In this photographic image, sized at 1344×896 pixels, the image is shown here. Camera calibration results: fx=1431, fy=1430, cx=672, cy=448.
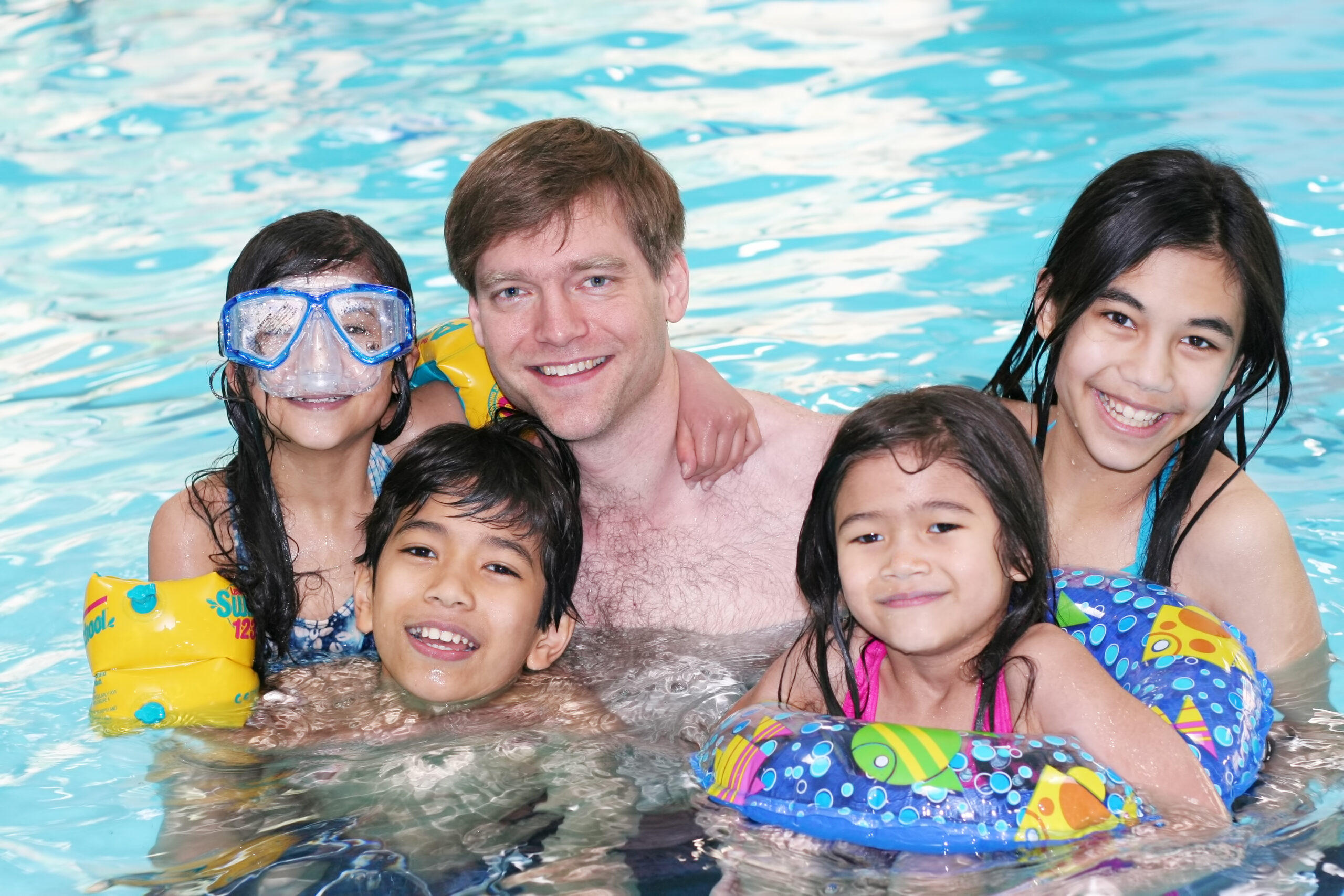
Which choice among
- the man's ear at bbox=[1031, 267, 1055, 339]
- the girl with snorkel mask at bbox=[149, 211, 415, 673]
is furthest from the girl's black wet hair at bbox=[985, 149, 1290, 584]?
the girl with snorkel mask at bbox=[149, 211, 415, 673]

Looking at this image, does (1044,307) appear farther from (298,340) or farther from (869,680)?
(298,340)

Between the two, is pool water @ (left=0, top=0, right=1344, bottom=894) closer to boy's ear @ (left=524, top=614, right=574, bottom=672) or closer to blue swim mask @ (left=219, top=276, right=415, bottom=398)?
boy's ear @ (left=524, top=614, right=574, bottom=672)

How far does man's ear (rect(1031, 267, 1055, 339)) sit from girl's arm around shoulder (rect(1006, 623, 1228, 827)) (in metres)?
1.11

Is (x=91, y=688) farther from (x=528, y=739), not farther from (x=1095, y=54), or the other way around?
(x=1095, y=54)

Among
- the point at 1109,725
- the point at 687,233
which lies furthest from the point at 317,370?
the point at 687,233

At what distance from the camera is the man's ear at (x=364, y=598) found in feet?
13.2

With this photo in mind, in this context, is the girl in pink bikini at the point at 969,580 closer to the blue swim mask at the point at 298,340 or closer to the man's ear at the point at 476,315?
the man's ear at the point at 476,315

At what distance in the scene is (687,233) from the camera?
28.1 feet

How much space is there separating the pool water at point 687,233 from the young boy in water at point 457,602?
7.1 inches

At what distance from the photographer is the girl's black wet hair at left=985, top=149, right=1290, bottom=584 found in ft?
12.3

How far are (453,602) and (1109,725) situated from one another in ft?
5.41

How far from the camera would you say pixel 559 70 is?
10766 mm

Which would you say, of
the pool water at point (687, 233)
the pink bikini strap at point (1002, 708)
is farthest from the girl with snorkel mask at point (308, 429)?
the pink bikini strap at point (1002, 708)

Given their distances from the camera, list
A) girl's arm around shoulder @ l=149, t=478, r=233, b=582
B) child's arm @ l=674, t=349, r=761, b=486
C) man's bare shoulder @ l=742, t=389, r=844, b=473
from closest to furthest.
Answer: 1. girl's arm around shoulder @ l=149, t=478, r=233, b=582
2. child's arm @ l=674, t=349, r=761, b=486
3. man's bare shoulder @ l=742, t=389, r=844, b=473
